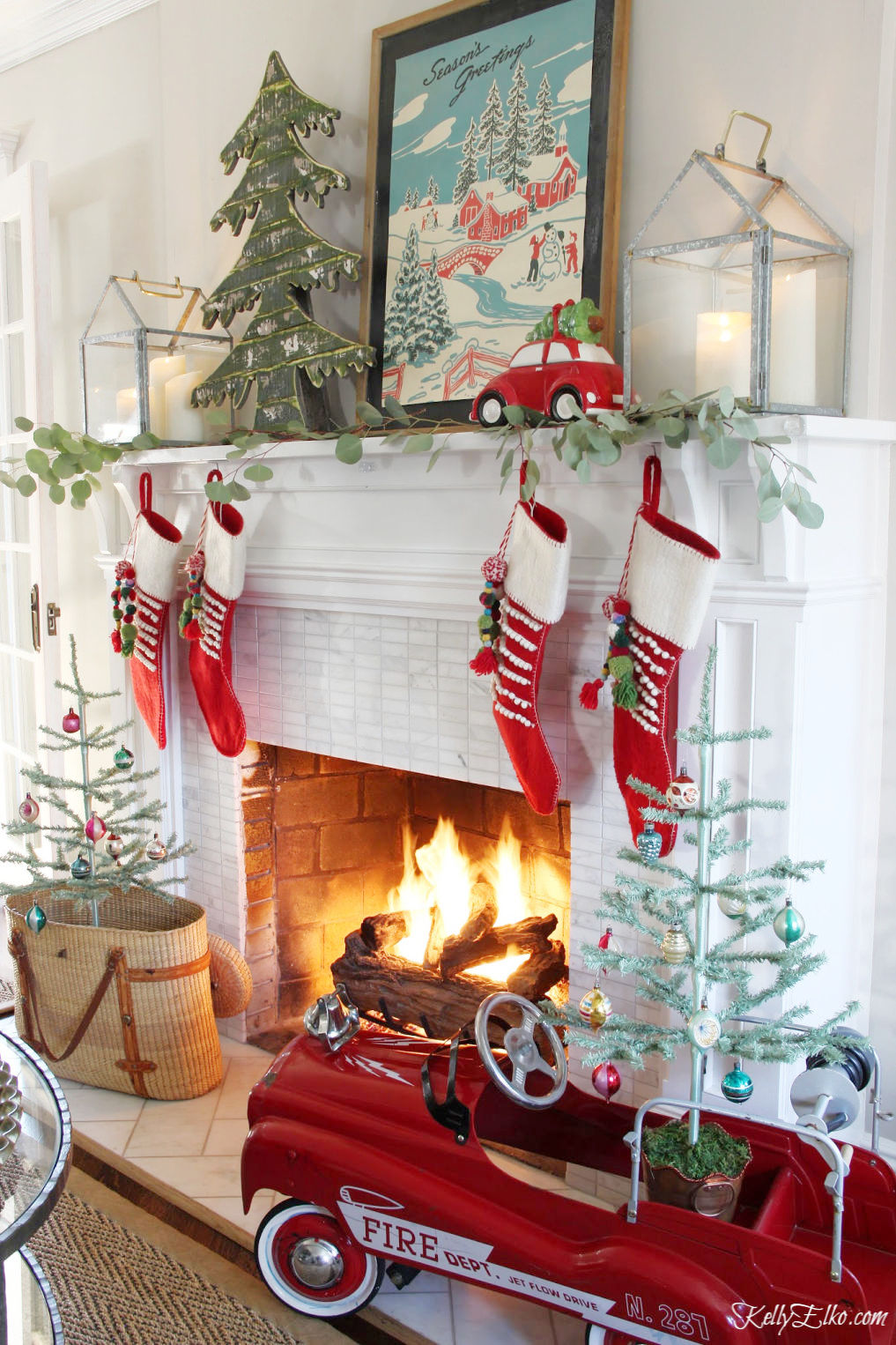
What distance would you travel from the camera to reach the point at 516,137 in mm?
1963

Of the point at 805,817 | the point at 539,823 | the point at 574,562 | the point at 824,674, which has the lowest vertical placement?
the point at 539,823

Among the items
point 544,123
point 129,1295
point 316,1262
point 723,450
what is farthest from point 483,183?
point 129,1295

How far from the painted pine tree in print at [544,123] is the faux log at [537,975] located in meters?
1.47

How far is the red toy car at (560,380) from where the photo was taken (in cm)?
171

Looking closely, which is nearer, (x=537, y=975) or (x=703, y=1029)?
(x=703, y=1029)

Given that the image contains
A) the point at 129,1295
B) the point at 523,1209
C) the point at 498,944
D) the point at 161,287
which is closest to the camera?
the point at 523,1209

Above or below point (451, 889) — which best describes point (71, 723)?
above

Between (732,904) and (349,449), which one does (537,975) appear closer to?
(732,904)

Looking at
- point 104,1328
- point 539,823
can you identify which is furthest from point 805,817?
point 104,1328

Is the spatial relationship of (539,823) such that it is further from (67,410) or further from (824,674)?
(67,410)

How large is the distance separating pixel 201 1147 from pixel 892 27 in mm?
2173

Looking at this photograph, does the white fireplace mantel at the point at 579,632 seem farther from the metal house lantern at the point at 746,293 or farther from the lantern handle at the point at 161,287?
the lantern handle at the point at 161,287

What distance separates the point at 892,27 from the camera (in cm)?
157

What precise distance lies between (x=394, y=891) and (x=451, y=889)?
26cm
